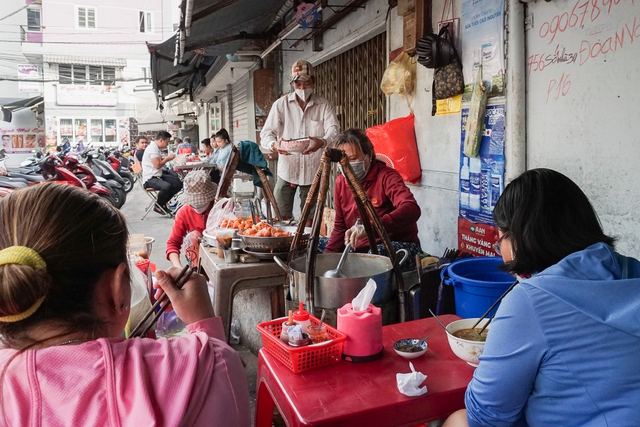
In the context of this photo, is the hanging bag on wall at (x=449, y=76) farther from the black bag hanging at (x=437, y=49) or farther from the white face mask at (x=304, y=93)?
the white face mask at (x=304, y=93)

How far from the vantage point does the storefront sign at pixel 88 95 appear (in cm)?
3314

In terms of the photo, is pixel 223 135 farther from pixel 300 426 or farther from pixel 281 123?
pixel 300 426

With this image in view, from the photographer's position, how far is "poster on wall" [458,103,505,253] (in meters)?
3.85

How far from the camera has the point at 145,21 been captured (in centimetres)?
3534

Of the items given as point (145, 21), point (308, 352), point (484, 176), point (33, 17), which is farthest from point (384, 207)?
point (33, 17)

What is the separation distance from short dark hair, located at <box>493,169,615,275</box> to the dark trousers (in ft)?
32.7

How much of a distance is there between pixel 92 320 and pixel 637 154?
285 cm

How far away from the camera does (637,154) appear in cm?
279

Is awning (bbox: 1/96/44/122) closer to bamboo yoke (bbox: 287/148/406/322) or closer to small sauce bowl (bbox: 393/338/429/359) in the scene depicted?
bamboo yoke (bbox: 287/148/406/322)

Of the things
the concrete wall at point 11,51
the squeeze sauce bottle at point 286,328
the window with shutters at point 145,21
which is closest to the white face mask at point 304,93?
the squeeze sauce bottle at point 286,328

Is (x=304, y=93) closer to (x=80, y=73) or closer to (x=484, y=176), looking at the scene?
(x=484, y=176)

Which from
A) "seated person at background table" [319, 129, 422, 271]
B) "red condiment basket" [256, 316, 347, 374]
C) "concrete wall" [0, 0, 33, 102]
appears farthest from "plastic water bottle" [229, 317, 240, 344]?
"concrete wall" [0, 0, 33, 102]

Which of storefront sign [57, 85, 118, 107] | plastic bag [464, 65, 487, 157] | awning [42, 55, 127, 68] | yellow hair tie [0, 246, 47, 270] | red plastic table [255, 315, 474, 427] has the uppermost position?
awning [42, 55, 127, 68]

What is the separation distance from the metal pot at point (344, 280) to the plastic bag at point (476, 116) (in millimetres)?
1669
